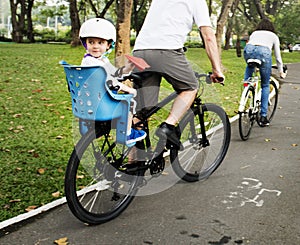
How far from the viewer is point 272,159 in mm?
6277

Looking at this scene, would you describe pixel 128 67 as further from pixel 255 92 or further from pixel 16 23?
pixel 16 23

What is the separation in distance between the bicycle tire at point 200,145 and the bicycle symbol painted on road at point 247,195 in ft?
1.49

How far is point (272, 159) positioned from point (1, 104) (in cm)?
497

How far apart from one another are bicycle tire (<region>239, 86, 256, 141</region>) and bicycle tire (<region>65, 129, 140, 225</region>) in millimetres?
3059

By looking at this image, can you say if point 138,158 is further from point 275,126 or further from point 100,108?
point 275,126

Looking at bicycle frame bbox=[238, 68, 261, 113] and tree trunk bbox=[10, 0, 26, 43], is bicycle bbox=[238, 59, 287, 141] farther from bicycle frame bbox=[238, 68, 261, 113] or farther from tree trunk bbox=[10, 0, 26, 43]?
tree trunk bbox=[10, 0, 26, 43]

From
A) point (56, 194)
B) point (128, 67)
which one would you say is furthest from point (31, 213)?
point (128, 67)

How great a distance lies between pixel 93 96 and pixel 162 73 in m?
0.96

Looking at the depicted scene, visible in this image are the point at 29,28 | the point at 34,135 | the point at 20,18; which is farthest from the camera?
the point at 29,28

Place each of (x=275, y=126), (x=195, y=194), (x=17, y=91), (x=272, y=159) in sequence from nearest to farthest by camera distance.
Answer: (x=195, y=194), (x=272, y=159), (x=275, y=126), (x=17, y=91)

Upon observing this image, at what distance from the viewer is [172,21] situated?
14.4 feet

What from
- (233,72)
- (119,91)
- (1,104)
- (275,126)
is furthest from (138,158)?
(233,72)

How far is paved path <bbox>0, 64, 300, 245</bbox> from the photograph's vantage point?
3.93m

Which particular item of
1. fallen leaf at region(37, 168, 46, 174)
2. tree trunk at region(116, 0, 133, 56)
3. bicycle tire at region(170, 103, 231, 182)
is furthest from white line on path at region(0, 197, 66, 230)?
tree trunk at region(116, 0, 133, 56)
